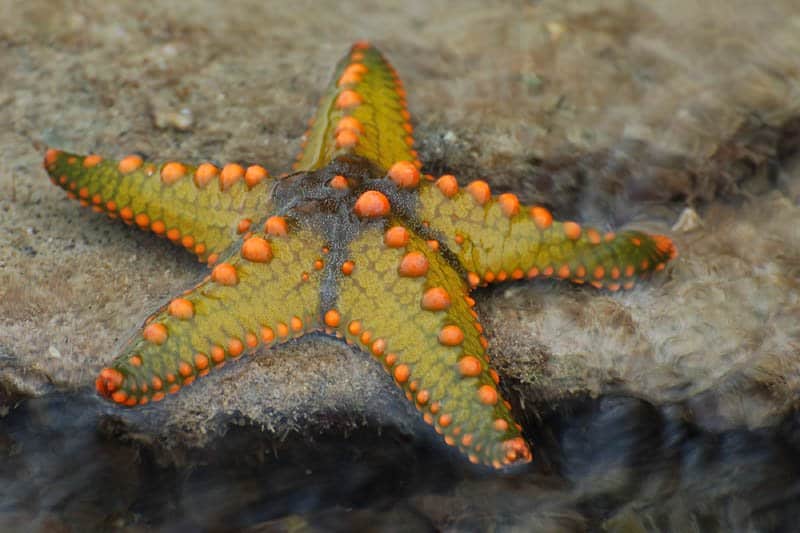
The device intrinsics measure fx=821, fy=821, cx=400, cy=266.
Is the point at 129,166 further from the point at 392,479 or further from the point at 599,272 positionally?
the point at 599,272

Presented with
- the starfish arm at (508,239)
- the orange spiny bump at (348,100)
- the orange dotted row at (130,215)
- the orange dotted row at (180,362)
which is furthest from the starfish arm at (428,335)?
the orange spiny bump at (348,100)

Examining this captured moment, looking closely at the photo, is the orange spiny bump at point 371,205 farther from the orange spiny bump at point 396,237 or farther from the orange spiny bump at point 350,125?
the orange spiny bump at point 350,125

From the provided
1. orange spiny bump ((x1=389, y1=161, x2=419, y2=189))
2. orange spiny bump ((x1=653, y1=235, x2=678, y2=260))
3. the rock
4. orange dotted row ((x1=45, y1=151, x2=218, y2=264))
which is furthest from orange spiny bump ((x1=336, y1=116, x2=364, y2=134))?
orange spiny bump ((x1=653, y1=235, x2=678, y2=260))

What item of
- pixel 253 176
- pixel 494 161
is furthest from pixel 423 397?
pixel 494 161

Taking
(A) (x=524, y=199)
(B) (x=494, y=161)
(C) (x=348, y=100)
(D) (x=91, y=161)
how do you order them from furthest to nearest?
(B) (x=494, y=161), (A) (x=524, y=199), (C) (x=348, y=100), (D) (x=91, y=161)

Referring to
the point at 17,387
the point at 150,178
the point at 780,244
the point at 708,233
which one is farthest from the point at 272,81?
the point at 780,244

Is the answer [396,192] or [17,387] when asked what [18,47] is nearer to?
[17,387]
